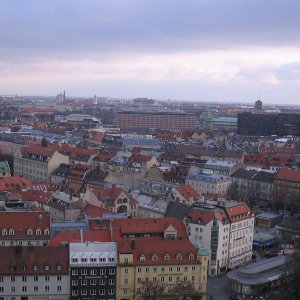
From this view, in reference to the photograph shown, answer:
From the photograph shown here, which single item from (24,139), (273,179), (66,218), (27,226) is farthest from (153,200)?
(24,139)

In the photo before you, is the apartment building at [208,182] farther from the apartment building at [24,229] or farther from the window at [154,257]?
the window at [154,257]

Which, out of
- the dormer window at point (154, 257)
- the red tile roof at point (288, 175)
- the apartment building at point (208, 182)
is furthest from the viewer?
the red tile roof at point (288, 175)

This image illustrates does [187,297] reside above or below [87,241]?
below

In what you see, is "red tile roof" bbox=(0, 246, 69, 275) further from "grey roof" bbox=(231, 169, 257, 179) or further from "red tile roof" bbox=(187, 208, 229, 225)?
"grey roof" bbox=(231, 169, 257, 179)

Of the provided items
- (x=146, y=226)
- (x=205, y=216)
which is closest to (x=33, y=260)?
(x=146, y=226)

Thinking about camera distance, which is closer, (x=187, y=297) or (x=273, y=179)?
(x=187, y=297)

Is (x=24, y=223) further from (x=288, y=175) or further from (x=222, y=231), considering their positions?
(x=288, y=175)

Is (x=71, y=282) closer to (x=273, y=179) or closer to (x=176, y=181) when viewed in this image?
(x=176, y=181)

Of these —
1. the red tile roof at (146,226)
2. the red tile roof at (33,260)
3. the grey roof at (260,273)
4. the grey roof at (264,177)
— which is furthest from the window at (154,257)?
the grey roof at (264,177)
